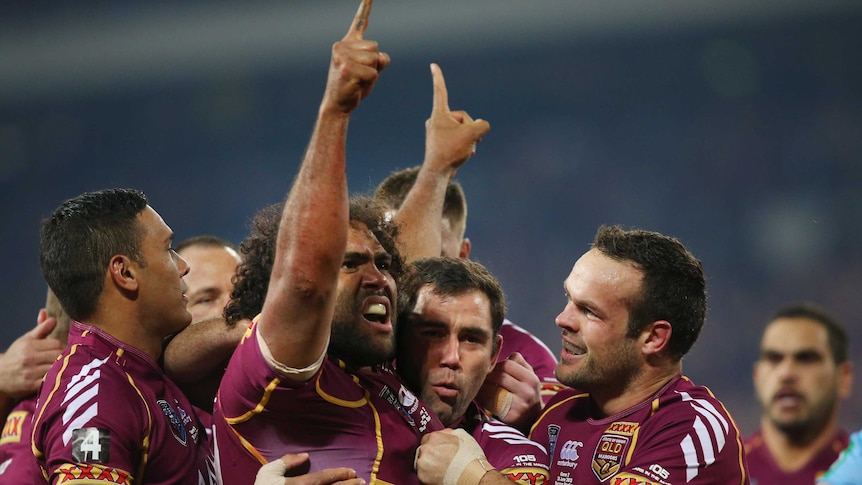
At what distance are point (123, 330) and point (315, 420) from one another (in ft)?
3.15

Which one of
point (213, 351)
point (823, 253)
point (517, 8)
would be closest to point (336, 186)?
point (213, 351)

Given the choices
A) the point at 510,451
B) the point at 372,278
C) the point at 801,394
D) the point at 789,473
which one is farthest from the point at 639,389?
the point at 789,473

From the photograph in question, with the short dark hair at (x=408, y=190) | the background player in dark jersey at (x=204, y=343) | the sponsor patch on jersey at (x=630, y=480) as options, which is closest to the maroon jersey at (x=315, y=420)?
the background player in dark jersey at (x=204, y=343)

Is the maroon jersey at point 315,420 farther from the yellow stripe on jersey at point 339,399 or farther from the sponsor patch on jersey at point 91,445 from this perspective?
the sponsor patch on jersey at point 91,445

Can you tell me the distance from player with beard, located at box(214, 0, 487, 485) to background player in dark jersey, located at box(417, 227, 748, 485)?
1.97 ft

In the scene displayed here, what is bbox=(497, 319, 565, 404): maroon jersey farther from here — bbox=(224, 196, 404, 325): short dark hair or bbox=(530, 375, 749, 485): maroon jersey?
bbox=(224, 196, 404, 325): short dark hair

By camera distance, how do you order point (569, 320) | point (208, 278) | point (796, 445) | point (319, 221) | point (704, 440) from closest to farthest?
point (319, 221) < point (704, 440) < point (569, 320) < point (208, 278) < point (796, 445)

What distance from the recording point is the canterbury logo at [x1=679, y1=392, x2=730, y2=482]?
307 centimetres

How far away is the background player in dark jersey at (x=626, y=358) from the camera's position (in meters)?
3.23

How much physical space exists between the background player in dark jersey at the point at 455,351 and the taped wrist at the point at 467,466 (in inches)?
7.5

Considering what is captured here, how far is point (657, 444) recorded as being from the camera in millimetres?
3146

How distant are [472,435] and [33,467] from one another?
4.99ft

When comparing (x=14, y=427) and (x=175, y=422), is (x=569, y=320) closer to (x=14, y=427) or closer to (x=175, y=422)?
(x=175, y=422)

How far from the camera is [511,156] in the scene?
11.7 metres
